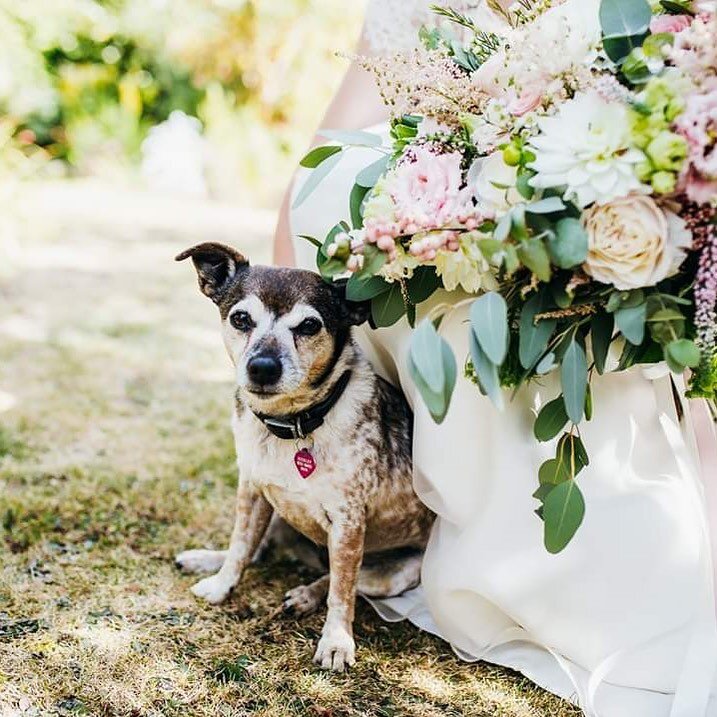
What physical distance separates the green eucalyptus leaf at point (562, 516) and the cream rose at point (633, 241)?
0.53 m

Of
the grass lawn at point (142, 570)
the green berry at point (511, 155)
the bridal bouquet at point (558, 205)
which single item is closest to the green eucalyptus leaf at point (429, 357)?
the bridal bouquet at point (558, 205)

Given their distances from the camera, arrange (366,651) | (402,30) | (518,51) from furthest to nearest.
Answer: (402,30)
(366,651)
(518,51)

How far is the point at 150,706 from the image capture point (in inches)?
89.4

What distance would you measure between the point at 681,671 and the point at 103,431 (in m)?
2.64

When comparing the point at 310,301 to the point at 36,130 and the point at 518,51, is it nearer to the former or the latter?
the point at 518,51

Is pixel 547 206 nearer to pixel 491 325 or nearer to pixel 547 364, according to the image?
pixel 491 325

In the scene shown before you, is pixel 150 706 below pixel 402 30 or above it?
below

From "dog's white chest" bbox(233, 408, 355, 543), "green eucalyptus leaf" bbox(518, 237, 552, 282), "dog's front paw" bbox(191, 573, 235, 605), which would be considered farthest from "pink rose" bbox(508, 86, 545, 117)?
"dog's front paw" bbox(191, 573, 235, 605)

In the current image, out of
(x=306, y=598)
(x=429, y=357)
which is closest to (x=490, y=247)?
(x=429, y=357)

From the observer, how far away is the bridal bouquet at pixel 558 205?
1854 millimetres

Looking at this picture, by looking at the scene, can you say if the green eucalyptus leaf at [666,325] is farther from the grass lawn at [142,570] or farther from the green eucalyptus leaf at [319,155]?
the grass lawn at [142,570]

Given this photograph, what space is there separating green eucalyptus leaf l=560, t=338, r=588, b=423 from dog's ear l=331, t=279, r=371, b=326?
26.0 inches

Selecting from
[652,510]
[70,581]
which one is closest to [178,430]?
[70,581]

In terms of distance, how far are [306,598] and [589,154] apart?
5.21 ft
